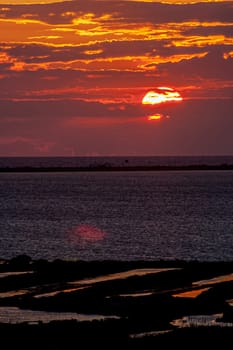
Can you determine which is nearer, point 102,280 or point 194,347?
point 194,347

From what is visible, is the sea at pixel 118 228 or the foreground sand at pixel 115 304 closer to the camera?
the foreground sand at pixel 115 304

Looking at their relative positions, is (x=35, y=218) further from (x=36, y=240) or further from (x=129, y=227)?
(x=36, y=240)

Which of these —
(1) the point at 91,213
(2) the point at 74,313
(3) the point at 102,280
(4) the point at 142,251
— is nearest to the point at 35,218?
(1) the point at 91,213

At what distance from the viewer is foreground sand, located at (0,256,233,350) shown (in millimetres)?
30594

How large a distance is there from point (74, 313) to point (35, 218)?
7638 centimetres

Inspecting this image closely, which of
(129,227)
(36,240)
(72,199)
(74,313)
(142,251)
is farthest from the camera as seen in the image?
(72,199)

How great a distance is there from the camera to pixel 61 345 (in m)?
29.7

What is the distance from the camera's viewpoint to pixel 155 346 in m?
29.7

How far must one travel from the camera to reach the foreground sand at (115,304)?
1204 inches

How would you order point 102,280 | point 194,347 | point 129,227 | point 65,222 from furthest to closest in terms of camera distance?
point 65,222 < point 129,227 < point 102,280 < point 194,347

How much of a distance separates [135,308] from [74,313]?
81.4 inches

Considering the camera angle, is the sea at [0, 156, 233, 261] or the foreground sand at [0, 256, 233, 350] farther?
the sea at [0, 156, 233, 261]

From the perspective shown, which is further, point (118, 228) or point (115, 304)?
point (118, 228)

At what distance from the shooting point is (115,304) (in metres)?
38.3
